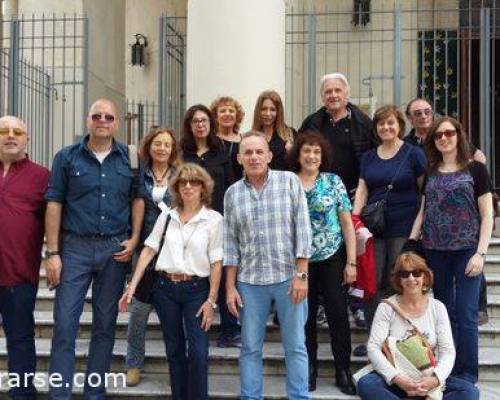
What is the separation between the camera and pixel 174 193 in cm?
456

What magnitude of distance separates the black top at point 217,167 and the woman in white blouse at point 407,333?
1.58 metres

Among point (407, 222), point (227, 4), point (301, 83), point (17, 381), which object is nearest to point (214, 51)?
point (227, 4)

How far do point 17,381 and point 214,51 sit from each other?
14.8 feet

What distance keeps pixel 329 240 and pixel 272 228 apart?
21.7 inches

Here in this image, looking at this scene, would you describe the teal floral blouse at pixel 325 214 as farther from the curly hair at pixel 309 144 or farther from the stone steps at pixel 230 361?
the stone steps at pixel 230 361

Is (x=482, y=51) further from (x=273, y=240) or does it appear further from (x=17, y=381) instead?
(x=17, y=381)

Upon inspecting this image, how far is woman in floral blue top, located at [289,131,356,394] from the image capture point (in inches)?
188

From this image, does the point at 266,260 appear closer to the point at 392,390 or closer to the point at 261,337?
the point at 261,337

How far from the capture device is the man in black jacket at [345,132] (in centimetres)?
552

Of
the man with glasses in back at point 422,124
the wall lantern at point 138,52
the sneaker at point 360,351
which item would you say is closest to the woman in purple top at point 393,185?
the sneaker at point 360,351

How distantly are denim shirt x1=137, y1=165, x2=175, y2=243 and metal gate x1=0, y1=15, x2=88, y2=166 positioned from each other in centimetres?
584

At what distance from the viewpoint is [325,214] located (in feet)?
15.7

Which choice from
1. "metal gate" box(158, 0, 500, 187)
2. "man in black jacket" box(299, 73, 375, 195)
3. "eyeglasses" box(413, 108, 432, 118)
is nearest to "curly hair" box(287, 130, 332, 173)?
"man in black jacket" box(299, 73, 375, 195)

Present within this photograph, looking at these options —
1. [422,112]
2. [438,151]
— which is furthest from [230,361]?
[422,112]
